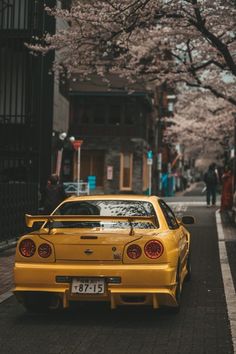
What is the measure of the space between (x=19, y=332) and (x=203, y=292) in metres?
3.17

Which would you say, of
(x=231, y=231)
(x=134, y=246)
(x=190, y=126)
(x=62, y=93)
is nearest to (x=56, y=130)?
(x=62, y=93)

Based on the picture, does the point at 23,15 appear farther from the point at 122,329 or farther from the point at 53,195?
the point at 122,329

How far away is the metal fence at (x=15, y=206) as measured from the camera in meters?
13.0

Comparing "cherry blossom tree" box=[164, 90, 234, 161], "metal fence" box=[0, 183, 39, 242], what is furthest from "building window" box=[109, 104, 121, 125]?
"metal fence" box=[0, 183, 39, 242]

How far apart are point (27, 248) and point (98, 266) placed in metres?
0.84

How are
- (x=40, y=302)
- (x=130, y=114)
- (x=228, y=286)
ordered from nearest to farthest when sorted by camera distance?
(x=40, y=302), (x=228, y=286), (x=130, y=114)

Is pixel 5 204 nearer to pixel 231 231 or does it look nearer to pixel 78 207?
pixel 78 207

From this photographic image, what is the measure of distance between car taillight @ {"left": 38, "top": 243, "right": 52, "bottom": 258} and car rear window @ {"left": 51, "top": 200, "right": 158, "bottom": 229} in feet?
2.26

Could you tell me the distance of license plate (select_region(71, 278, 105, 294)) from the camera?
6473 millimetres

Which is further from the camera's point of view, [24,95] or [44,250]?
[24,95]

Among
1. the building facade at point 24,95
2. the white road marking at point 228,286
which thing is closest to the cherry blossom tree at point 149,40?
the building facade at point 24,95

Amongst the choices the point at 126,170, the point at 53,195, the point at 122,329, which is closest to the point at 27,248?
the point at 122,329

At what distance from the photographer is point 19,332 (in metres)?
6.36

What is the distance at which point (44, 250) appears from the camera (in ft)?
22.0
